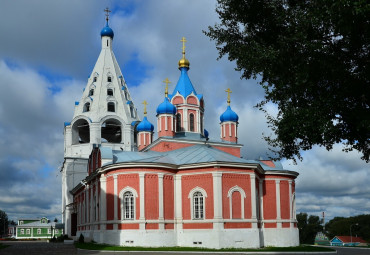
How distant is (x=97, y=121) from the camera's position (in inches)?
1534

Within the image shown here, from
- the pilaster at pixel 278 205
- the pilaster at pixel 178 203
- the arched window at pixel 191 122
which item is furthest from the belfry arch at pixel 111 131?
the pilaster at pixel 278 205

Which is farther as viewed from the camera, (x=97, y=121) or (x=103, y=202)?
(x=97, y=121)

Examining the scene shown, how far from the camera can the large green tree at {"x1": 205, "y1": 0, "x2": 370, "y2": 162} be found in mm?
10023

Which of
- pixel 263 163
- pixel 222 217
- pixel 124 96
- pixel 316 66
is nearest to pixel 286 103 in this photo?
pixel 316 66

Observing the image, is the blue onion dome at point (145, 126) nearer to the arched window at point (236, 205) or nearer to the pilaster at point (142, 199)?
the pilaster at point (142, 199)

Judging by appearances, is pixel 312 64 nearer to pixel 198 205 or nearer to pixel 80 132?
pixel 198 205

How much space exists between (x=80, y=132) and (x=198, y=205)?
22.2 meters

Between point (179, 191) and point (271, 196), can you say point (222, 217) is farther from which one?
point (271, 196)

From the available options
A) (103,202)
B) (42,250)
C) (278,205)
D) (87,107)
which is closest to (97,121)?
(87,107)

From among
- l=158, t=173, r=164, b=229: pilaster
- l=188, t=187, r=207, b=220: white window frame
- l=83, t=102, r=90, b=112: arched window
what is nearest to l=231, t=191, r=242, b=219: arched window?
l=188, t=187, r=207, b=220: white window frame

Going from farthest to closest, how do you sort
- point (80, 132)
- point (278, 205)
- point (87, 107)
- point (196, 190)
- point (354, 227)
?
point (354, 227), point (80, 132), point (87, 107), point (278, 205), point (196, 190)

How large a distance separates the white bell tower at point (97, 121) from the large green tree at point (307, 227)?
45.0 metres

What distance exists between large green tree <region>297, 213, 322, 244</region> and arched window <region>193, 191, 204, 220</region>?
179 ft

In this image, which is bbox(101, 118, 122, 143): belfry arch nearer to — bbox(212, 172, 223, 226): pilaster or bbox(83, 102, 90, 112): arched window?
bbox(83, 102, 90, 112): arched window
